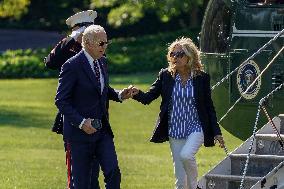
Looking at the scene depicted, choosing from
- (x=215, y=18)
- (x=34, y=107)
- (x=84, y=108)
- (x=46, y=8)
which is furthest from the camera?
(x=46, y=8)

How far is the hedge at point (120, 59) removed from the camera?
4006 centimetres

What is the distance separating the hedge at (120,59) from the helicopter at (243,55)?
72.1 ft

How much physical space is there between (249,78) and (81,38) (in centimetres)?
364

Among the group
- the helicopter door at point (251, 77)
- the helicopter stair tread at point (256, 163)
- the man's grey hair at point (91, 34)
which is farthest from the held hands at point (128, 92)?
the helicopter door at point (251, 77)

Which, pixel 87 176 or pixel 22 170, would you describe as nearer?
pixel 87 176

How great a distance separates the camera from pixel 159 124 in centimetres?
1212

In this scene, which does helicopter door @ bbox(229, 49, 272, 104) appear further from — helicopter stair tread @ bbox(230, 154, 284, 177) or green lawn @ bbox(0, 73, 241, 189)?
helicopter stair tread @ bbox(230, 154, 284, 177)

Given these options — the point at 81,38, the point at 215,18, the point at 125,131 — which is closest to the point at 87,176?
the point at 81,38

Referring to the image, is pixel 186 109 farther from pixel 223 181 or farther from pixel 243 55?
pixel 243 55

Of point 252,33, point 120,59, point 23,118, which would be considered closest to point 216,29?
point 252,33

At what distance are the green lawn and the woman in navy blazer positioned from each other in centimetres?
377

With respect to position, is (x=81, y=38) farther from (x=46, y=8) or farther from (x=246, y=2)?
(x=46, y=8)

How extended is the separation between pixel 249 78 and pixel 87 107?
461 cm

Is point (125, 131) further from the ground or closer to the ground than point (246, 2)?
closer to the ground
